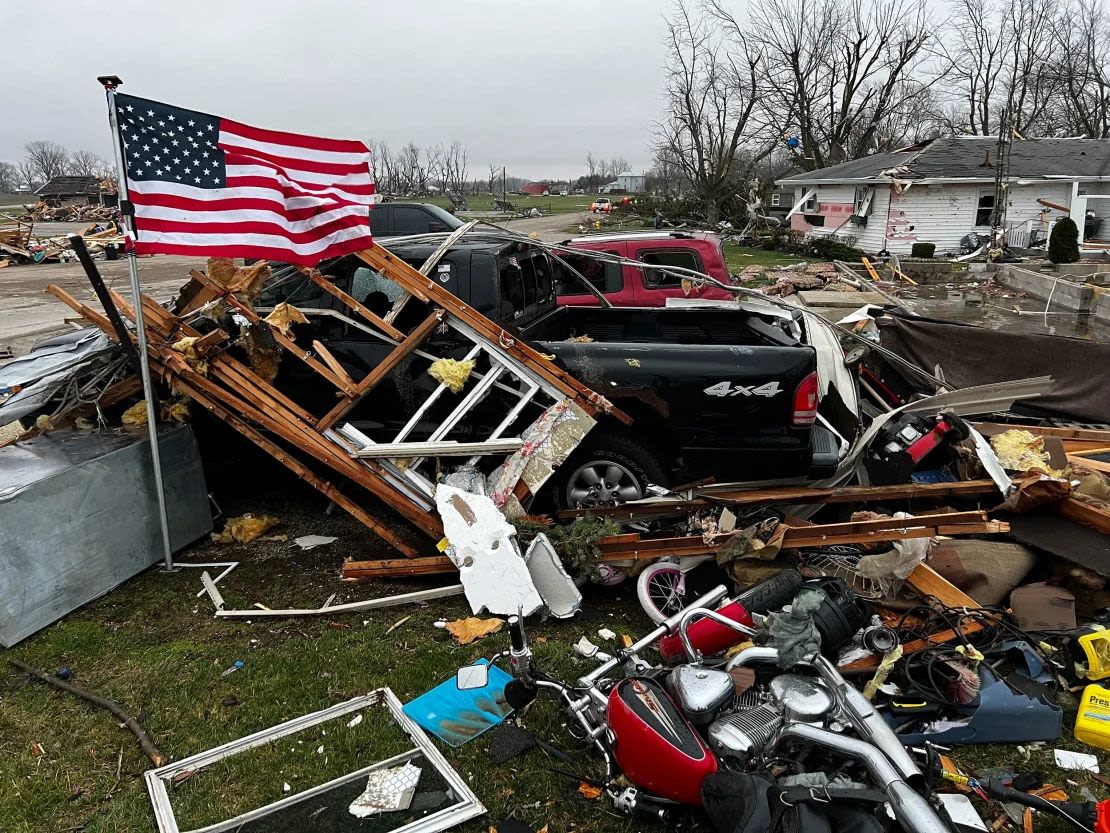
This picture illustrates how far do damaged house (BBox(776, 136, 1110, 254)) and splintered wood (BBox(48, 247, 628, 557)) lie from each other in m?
24.7

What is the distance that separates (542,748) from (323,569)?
2.33 metres

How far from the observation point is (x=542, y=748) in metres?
3.24

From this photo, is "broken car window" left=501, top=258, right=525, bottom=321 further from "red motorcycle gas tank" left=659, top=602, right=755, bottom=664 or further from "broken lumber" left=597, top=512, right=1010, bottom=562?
"red motorcycle gas tank" left=659, top=602, right=755, bottom=664

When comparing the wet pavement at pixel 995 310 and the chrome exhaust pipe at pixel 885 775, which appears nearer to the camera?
the chrome exhaust pipe at pixel 885 775

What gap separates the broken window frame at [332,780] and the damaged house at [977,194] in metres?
26.6

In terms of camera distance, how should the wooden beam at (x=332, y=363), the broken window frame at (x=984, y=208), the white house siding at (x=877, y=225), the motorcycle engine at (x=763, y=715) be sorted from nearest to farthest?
the motorcycle engine at (x=763, y=715)
the wooden beam at (x=332, y=363)
the broken window frame at (x=984, y=208)
the white house siding at (x=877, y=225)

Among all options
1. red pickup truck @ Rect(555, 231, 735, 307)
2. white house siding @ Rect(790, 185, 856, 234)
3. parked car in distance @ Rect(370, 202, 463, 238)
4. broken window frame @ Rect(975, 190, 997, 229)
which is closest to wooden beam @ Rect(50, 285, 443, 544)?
red pickup truck @ Rect(555, 231, 735, 307)

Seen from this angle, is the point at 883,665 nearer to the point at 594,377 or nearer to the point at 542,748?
the point at 542,748

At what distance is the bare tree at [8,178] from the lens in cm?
10131

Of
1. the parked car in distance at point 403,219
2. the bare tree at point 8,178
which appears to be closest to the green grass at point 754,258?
the parked car in distance at point 403,219

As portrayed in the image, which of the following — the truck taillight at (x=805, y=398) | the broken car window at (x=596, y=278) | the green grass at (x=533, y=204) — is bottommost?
the truck taillight at (x=805, y=398)

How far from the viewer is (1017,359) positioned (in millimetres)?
7234

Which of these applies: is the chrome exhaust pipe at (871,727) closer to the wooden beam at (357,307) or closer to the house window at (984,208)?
the wooden beam at (357,307)

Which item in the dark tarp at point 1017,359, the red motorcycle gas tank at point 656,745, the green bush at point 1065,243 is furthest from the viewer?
the green bush at point 1065,243
